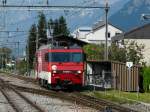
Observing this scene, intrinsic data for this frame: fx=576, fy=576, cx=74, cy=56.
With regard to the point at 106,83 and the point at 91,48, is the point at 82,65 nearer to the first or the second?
the point at 106,83

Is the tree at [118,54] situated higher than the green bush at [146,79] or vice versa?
the tree at [118,54]

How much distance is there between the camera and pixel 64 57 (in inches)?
1560

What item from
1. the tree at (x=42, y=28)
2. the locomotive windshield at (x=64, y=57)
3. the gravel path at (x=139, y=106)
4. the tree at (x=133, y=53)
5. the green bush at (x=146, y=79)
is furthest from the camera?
the tree at (x=42, y=28)

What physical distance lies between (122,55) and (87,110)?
42.6 m

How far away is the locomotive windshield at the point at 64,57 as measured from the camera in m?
39.4

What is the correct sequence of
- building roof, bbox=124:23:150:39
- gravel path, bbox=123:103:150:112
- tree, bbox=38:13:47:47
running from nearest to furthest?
gravel path, bbox=123:103:150:112
building roof, bbox=124:23:150:39
tree, bbox=38:13:47:47

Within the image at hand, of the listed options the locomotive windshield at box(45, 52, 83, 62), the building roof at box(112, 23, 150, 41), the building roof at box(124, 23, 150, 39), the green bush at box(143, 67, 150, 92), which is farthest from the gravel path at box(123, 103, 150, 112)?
the building roof at box(124, 23, 150, 39)

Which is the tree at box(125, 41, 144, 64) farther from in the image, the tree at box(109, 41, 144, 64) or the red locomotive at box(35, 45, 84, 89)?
the red locomotive at box(35, 45, 84, 89)

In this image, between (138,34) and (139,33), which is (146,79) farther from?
(139,33)

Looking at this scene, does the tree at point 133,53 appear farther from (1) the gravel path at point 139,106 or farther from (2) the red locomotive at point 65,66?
(1) the gravel path at point 139,106

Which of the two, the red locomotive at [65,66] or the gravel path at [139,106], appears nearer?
the gravel path at [139,106]

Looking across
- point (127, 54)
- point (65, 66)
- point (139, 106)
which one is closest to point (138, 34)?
point (127, 54)

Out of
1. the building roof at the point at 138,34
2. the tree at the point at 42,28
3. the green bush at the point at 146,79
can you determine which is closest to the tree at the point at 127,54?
the green bush at the point at 146,79

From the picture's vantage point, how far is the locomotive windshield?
39406 mm
